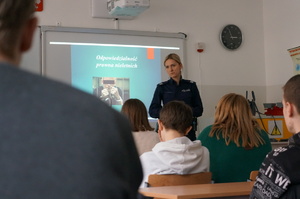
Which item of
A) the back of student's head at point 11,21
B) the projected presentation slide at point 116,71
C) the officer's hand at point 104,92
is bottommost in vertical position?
the back of student's head at point 11,21

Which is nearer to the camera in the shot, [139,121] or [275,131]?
[139,121]

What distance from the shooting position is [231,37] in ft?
26.0

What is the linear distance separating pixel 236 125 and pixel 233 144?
13 centimetres

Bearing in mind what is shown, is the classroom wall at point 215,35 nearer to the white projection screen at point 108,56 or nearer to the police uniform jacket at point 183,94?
the white projection screen at point 108,56

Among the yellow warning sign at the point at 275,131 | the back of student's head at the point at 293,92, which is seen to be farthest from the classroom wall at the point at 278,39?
the back of student's head at the point at 293,92

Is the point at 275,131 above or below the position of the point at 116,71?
below

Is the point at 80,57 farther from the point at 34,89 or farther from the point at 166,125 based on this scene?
the point at 34,89

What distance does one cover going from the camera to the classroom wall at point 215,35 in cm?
717

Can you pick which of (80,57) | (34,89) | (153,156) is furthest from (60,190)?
(80,57)

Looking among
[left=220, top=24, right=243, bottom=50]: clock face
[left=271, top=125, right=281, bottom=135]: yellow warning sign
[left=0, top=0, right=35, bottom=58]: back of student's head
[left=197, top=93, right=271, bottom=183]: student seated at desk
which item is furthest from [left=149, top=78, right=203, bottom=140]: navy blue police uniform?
[left=0, top=0, right=35, bottom=58]: back of student's head

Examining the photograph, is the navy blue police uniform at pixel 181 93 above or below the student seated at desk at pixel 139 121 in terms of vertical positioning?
above

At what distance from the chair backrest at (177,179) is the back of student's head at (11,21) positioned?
87.3 inches

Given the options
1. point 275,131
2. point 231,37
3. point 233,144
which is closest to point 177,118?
point 233,144

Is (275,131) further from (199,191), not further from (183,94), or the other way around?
(199,191)
